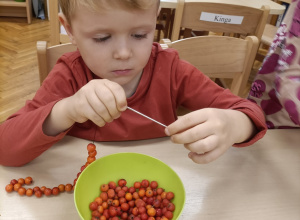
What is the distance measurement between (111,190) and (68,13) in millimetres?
397

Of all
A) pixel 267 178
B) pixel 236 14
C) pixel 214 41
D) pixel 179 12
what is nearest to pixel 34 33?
pixel 179 12

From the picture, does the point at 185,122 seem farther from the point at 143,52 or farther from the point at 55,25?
the point at 55,25

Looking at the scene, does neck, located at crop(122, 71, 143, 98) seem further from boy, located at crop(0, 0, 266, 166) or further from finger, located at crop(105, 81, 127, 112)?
finger, located at crop(105, 81, 127, 112)

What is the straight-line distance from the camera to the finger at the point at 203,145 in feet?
1.73

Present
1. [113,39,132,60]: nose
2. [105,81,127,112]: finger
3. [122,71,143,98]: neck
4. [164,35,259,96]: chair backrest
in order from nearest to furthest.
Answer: [105,81,127,112]: finger < [113,39,132,60]: nose < [122,71,143,98]: neck < [164,35,259,96]: chair backrest

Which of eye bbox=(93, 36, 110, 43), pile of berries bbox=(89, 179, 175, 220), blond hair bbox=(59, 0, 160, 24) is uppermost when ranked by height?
blond hair bbox=(59, 0, 160, 24)

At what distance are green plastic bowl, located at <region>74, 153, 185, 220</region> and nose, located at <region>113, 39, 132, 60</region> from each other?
0.21 meters

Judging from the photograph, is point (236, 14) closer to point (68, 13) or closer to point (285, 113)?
point (285, 113)

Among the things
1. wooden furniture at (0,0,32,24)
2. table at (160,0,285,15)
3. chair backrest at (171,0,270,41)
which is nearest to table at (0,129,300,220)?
chair backrest at (171,0,270,41)

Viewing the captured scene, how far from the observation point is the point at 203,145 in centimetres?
53

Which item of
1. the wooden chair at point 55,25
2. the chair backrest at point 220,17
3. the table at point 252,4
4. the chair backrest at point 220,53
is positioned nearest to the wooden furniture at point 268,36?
the table at point 252,4

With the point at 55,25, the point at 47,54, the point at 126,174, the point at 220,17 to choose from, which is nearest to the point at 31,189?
the point at 126,174

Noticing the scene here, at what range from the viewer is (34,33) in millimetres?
3043

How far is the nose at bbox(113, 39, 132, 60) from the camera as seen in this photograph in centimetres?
59
